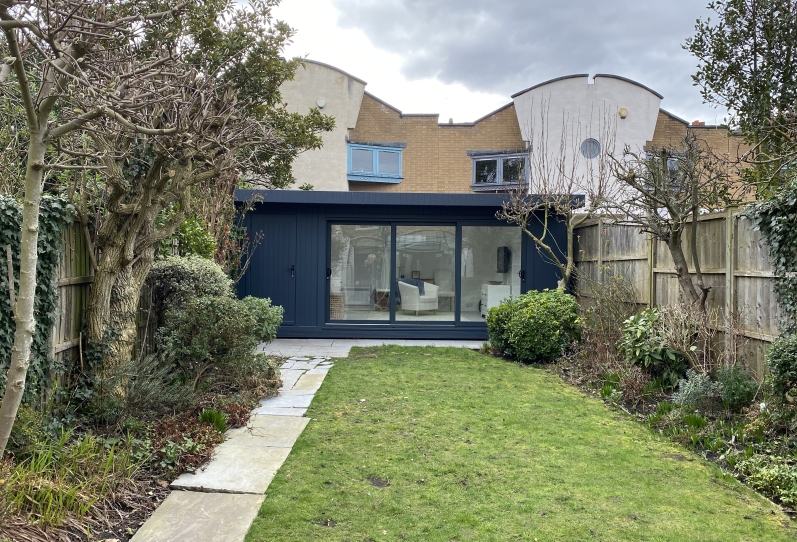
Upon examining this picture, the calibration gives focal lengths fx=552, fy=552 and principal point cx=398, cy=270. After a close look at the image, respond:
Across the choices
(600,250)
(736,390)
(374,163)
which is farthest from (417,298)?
(374,163)

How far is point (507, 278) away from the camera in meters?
10.3

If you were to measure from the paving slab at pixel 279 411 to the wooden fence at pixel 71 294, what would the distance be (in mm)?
1612

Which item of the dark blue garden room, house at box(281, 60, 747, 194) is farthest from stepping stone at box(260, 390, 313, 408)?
house at box(281, 60, 747, 194)

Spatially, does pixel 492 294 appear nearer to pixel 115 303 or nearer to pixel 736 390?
pixel 736 390

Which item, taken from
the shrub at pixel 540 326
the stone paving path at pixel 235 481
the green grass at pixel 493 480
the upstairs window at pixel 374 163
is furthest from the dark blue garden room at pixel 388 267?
the upstairs window at pixel 374 163

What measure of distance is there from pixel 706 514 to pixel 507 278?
23.9 feet

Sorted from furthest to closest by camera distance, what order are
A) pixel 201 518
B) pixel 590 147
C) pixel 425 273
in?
pixel 590 147, pixel 425 273, pixel 201 518

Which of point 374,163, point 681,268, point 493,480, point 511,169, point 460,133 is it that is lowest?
point 493,480

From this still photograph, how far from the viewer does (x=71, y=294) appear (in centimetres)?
419

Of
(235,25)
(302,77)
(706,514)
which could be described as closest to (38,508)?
(706,514)

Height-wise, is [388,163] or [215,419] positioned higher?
[388,163]

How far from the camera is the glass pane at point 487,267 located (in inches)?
400

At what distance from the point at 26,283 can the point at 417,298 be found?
26.6ft

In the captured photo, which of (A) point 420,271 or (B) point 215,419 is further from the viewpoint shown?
(A) point 420,271
